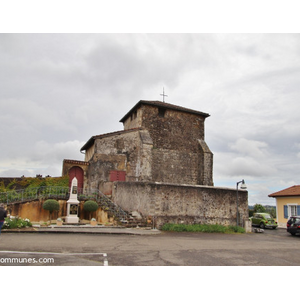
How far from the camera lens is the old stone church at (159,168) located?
Answer: 14953 millimetres

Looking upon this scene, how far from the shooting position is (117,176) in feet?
69.1

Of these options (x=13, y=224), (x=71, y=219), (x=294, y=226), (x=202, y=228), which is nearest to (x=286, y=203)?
(x=294, y=226)

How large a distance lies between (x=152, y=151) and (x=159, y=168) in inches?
63.4

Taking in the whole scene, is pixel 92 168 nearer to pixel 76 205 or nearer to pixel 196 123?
pixel 76 205

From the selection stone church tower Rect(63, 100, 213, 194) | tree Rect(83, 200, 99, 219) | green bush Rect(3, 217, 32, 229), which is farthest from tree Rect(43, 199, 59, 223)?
stone church tower Rect(63, 100, 213, 194)

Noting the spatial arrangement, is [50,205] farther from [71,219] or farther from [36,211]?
[71,219]

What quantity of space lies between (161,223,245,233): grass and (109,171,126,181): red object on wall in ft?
25.7

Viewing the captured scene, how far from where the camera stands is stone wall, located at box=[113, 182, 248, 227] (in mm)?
14477

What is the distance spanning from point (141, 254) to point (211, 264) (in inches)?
77.1

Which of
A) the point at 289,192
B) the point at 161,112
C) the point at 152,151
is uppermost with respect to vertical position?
the point at 161,112

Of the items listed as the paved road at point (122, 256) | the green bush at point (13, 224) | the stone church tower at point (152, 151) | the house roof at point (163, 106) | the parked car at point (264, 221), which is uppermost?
the house roof at point (163, 106)

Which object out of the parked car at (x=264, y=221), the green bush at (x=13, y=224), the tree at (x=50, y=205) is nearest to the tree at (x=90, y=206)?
the tree at (x=50, y=205)

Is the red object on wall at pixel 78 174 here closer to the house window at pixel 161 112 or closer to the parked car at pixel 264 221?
the house window at pixel 161 112

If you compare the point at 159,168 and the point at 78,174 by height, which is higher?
the point at 159,168
